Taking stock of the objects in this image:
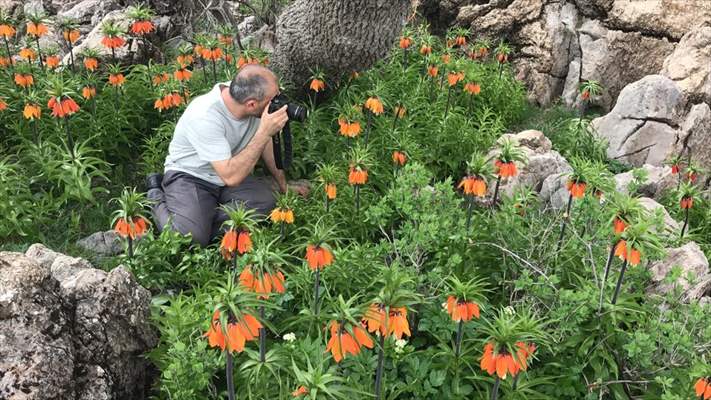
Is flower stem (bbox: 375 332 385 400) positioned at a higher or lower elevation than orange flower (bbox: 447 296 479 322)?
lower

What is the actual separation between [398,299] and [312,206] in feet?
8.27

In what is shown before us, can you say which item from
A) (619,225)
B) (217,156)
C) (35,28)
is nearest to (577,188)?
(619,225)

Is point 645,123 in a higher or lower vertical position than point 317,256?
lower

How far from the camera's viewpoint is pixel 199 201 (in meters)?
4.70

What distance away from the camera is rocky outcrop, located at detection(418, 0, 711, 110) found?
7512 millimetres

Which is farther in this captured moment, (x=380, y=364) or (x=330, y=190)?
(x=330, y=190)

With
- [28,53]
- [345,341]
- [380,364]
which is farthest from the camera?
[28,53]

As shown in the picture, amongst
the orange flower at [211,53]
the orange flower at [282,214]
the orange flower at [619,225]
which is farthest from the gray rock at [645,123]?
the orange flower at [282,214]

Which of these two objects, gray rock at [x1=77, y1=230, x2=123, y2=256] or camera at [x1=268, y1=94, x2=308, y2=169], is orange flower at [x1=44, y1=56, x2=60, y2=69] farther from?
camera at [x1=268, y1=94, x2=308, y2=169]

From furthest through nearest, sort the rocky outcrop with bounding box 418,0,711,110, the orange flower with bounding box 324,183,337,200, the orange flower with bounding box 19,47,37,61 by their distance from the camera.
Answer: the rocky outcrop with bounding box 418,0,711,110, the orange flower with bounding box 19,47,37,61, the orange flower with bounding box 324,183,337,200

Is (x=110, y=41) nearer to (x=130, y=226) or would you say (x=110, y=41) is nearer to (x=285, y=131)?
(x=285, y=131)

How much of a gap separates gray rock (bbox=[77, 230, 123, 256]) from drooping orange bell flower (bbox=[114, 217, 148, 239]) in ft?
3.52

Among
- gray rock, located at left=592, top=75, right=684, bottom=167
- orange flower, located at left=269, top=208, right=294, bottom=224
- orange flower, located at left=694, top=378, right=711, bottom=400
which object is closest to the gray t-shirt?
orange flower, located at left=269, top=208, right=294, bottom=224

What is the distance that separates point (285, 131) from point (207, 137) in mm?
614
